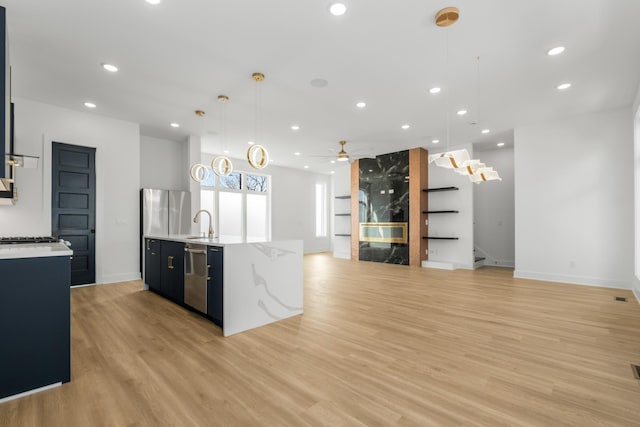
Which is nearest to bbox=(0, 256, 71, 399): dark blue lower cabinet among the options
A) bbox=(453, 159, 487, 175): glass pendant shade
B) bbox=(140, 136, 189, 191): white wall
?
bbox=(453, 159, 487, 175): glass pendant shade

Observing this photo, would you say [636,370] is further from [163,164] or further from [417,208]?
[163,164]

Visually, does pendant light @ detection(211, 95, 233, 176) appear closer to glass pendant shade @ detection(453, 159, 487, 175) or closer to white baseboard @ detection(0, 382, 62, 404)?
white baseboard @ detection(0, 382, 62, 404)

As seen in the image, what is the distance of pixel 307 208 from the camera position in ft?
38.0

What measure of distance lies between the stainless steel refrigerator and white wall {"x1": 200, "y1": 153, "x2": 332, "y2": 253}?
305 cm

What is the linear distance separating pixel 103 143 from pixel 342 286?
524 cm

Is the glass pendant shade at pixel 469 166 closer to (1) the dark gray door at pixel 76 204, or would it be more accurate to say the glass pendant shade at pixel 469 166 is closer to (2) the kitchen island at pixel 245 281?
(2) the kitchen island at pixel 245 281

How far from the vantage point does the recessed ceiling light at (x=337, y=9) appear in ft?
8.86

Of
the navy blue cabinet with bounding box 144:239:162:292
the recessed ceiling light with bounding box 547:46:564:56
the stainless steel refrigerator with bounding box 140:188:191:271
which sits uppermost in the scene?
the recessed ceiling light with bounding box 547:46:564:56

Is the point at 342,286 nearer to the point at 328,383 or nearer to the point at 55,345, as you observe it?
the point at 328,383

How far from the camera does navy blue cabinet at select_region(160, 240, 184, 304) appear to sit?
4011 millimetres

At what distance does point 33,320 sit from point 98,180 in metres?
4.37

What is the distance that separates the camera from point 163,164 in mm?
7094

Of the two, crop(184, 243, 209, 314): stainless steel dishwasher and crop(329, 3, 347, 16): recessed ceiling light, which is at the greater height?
crop(329, 3, 347, 16): recessed ceiling light

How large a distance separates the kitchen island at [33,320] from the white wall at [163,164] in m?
5.02
